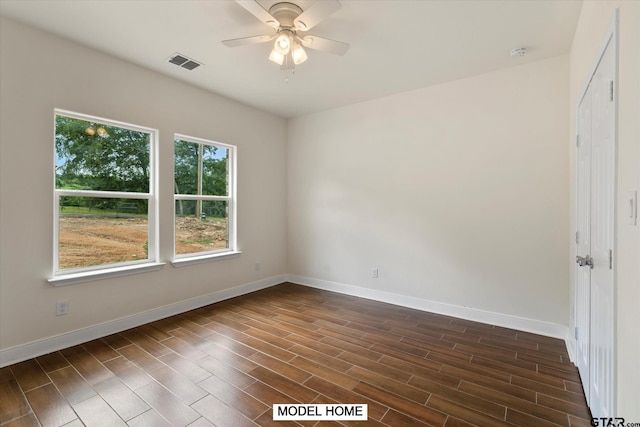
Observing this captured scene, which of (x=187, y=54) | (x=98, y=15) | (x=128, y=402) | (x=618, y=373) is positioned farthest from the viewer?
(x=187, y=54)

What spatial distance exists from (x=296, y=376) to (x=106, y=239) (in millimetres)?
2378

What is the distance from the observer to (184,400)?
6.40 feet

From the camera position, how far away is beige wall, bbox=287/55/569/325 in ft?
9.69

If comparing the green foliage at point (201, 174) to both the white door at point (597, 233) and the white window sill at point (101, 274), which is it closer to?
the white window sill at point (101, 274)

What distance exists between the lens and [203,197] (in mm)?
3895

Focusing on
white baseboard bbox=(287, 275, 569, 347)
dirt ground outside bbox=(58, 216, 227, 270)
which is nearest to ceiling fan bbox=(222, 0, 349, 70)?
dirt ground outside bbox=(58, 216, 227, 270)

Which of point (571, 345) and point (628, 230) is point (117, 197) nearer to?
point (628, 230)

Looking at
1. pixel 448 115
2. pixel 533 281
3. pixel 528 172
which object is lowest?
pixel 533 281

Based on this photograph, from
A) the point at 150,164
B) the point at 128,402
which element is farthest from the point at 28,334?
the point at 150,164

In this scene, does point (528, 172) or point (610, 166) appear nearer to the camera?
point (610, 166)

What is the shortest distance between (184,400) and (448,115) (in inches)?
149

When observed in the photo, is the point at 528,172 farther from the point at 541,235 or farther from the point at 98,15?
the point at 98,15

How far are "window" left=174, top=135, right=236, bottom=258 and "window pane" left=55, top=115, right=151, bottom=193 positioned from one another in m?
0.41

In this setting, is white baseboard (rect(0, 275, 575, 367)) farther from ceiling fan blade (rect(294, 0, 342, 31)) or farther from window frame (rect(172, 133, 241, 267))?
ceiling fan blade (rect(294, 0, 342, 31))
